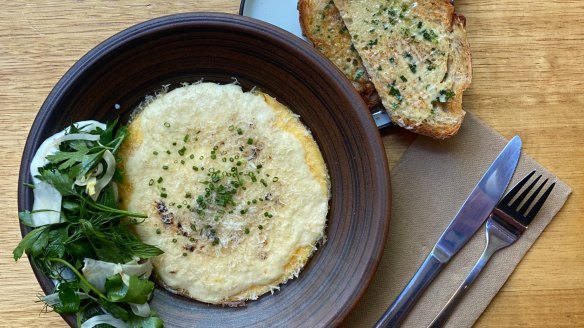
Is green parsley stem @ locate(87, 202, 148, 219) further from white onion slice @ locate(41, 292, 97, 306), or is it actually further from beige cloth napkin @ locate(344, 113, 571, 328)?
beige cloth napkin @ locate(344, 113, 571, 328)

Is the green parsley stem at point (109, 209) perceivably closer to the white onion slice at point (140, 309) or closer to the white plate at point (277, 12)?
the white onion slice at point (140, 309)

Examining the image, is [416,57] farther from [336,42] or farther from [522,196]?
[522,196]

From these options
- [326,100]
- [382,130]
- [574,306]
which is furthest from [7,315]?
[574,306]

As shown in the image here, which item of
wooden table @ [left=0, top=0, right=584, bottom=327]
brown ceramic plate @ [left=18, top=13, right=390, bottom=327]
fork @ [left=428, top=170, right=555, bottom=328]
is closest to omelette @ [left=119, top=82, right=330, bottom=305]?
brown ceramic plate @ [left=18, top=13, right=390, bottom=327]

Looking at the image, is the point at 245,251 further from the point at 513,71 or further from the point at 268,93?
the point at 513,71

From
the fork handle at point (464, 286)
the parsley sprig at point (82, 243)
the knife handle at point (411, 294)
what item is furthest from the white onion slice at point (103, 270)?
the fork handle at point (464, 286)

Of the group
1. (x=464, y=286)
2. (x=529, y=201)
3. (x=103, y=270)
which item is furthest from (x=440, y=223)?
(x=103, y=270)

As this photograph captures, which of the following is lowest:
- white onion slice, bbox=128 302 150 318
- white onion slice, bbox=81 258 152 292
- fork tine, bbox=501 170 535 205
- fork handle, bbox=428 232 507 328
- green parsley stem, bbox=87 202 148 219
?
fork handle, bbox=428 232 507 328
